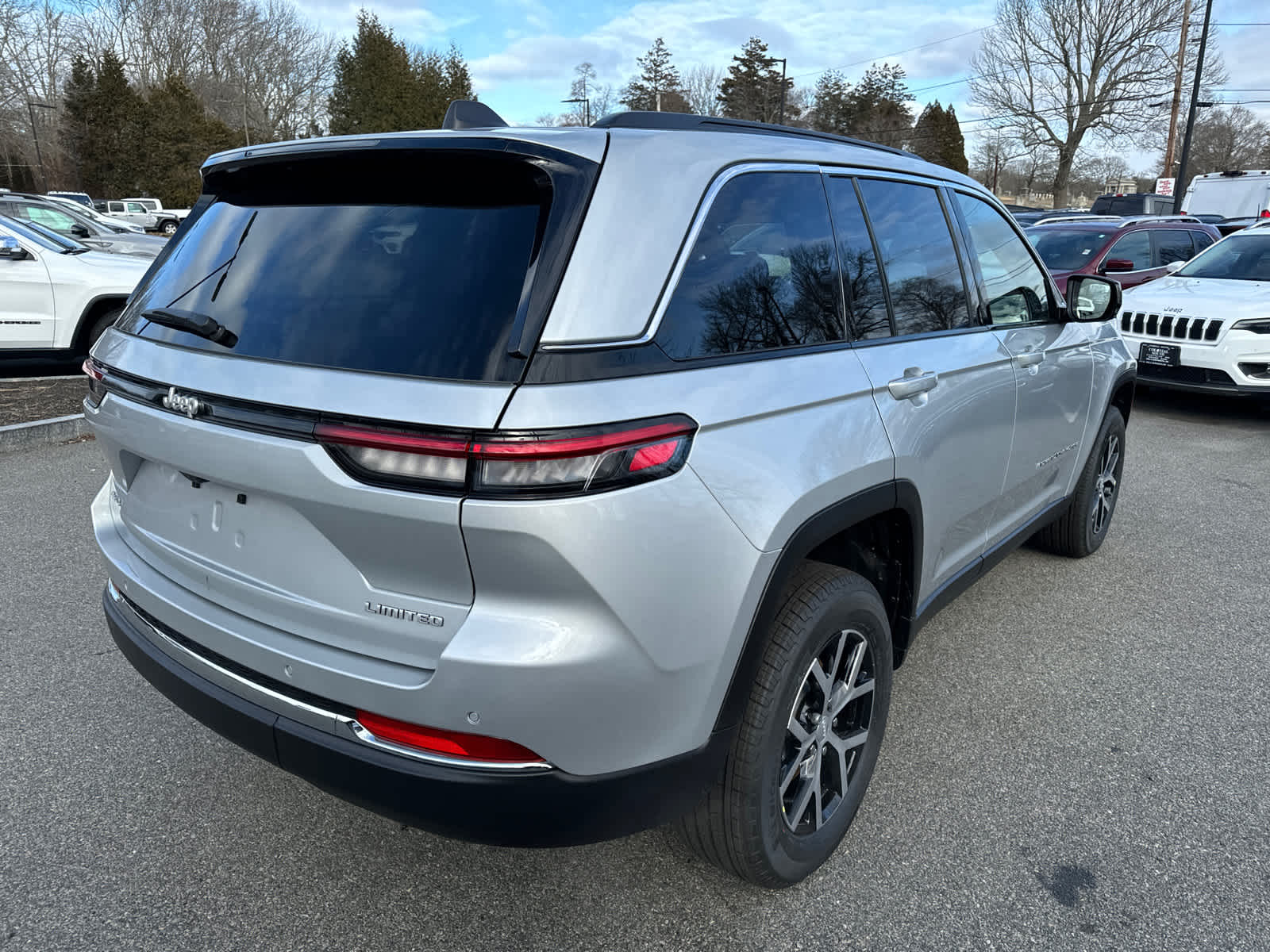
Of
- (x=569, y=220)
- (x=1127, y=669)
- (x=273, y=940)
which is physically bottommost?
(x=1127, y=669)

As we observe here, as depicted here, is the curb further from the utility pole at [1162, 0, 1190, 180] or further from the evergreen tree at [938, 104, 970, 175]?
the evergreen tree at [938, 104, 970, 175]

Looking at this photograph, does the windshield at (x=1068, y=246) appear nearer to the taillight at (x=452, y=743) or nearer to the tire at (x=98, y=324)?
the tire at (x=98, y=324)

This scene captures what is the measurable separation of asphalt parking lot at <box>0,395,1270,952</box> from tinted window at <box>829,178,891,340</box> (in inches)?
54.8

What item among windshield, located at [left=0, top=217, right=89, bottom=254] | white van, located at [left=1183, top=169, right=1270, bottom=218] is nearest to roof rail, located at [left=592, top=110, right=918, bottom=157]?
windshield, located at [left=0, top=217, right=89, bottom=254]

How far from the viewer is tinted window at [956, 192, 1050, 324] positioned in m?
3.25

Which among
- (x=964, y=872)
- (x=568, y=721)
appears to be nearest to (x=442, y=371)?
(x=568, y=721)

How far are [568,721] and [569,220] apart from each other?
0.96 m

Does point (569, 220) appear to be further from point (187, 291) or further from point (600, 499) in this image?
point (187, 291)

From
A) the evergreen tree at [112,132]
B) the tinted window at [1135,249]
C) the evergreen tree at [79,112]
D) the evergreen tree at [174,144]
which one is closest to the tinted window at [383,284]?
the tinted window at [1135,249]

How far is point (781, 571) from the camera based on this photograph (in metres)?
1.94

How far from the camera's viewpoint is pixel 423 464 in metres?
1.62

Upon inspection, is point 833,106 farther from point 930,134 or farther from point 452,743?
point 452,743

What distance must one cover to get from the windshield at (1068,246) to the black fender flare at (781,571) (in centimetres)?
909

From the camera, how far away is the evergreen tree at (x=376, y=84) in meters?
55.1
